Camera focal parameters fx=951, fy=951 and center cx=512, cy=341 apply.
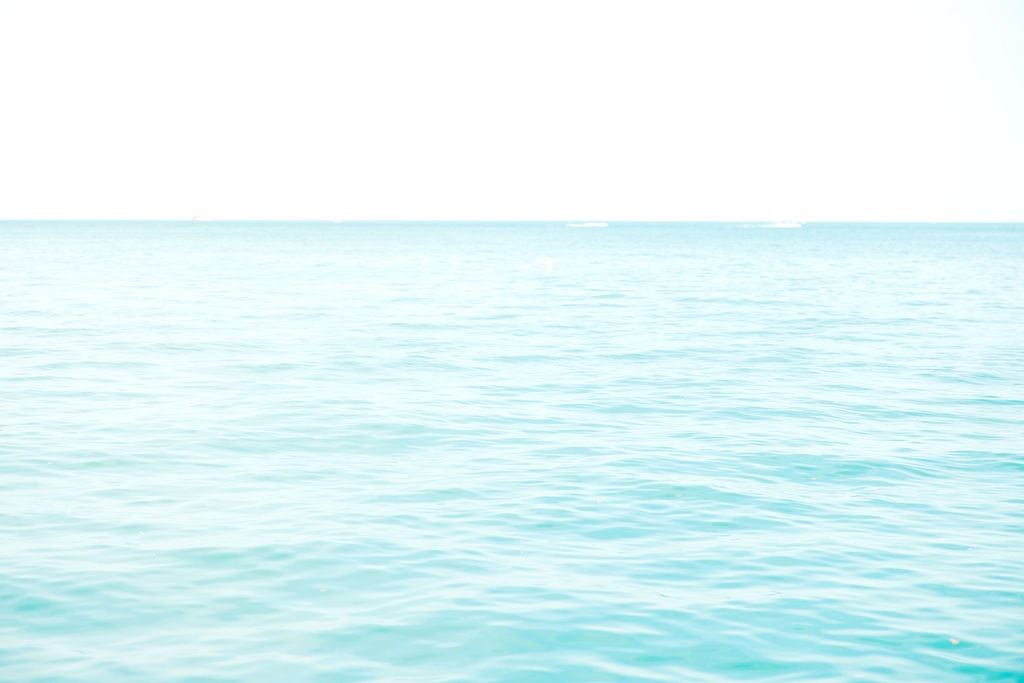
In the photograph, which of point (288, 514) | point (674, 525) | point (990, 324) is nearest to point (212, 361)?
point (288, 514)

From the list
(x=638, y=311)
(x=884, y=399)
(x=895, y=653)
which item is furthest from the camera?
(x=638, y=311)

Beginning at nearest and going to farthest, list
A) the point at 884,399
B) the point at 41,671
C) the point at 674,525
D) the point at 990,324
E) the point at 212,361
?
the point at 41,671 → the point at 674,525 → the point at 884,399 → the point at 212,361 → the point at 990,324

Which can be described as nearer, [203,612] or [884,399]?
[203,612]

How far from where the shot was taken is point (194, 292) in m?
48.9

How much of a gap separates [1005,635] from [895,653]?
1238mm

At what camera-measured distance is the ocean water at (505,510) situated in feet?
28.0

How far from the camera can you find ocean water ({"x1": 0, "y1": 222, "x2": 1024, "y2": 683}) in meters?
8.53

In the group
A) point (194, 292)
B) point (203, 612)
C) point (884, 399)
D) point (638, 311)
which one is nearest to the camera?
point (203, 612)

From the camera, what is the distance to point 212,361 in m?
25.3

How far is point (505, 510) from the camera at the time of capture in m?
12.4

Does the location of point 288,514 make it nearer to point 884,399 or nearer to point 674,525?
point 674,525

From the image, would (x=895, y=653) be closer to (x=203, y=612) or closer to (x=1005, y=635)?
(x=1005, y=635)

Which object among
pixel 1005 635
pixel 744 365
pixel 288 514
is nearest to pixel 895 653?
pixel 1005 635

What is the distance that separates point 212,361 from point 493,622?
18.2m
